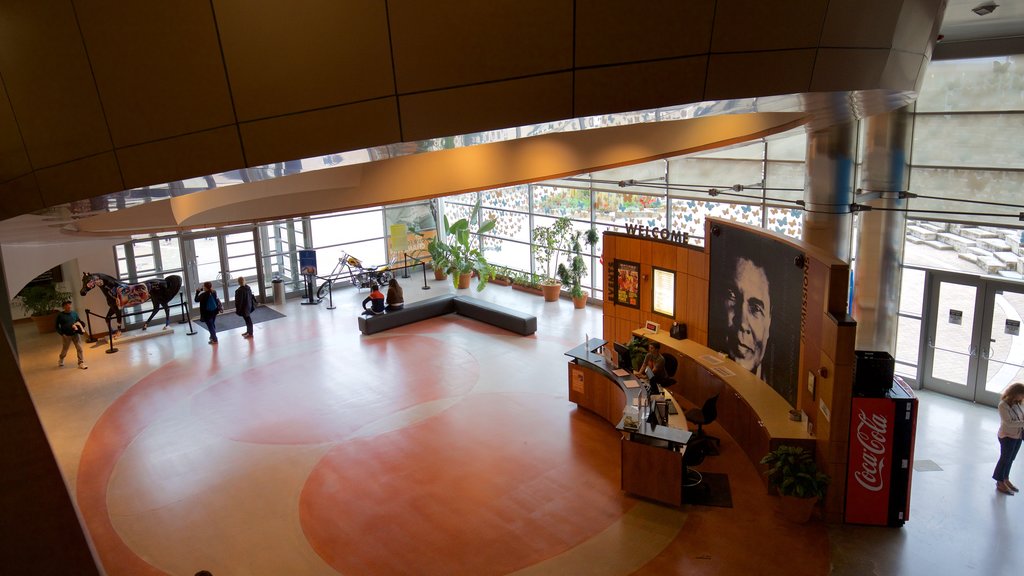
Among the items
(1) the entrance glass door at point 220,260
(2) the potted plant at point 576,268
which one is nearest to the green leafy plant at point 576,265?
(2) the potted plant at point 576,268

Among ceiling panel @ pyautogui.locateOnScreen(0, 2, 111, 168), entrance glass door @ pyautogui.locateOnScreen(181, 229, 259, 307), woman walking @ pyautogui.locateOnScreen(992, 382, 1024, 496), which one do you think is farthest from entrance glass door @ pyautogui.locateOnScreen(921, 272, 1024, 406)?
entrance glass door @ pyautogui.locateOnScreen(181, 229, 259, 307)

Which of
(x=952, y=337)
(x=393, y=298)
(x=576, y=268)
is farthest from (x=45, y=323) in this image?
(x=952, y=337)

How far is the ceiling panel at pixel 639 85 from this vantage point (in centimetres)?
589

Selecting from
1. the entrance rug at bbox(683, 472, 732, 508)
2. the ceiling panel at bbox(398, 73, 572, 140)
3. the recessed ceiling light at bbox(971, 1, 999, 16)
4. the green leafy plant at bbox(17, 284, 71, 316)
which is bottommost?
the entrance rug at bbox(683, 472, 732, 508)

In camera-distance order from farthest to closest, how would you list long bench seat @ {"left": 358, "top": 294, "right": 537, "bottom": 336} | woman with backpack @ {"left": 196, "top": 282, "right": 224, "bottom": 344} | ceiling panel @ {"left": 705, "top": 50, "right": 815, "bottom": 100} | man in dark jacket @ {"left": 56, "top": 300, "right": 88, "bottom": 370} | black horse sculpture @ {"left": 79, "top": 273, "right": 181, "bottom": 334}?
black horse sculpture @ {"left": 79, "top": 273, "right": 181, "bottom": 334} < woman with backpack @ {"left": 196, "top": 282, "right": 224, "bottom": 344} < long bench seat @ {"left": 358, "top": 294, "right": 537, "bottom": 336} < man in dark jacket @ {"left": 56, "top": 300, "right": 88, "bottom": 370} < ceiling panel @ {"left": 705, "top": 50, "right": 815, "bottom": 100}

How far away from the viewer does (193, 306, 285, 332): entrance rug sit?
2083 centimetres

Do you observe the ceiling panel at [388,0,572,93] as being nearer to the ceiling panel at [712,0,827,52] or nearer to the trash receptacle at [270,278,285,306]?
the ceiling panel at [712,0,827,52]

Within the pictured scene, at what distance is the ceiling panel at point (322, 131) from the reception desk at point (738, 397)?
7615 mm

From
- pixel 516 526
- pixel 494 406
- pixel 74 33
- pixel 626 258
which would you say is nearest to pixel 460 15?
pixel 74 33

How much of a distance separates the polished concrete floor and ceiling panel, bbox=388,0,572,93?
636cm

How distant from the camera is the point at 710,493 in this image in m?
10.8

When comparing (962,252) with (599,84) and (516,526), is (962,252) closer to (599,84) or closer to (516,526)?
(516,526)

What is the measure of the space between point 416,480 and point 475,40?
7.88 meters

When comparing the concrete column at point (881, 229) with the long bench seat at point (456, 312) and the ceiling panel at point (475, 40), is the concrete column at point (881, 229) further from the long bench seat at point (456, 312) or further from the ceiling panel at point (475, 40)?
the ceiling panel at point (475, 40)
